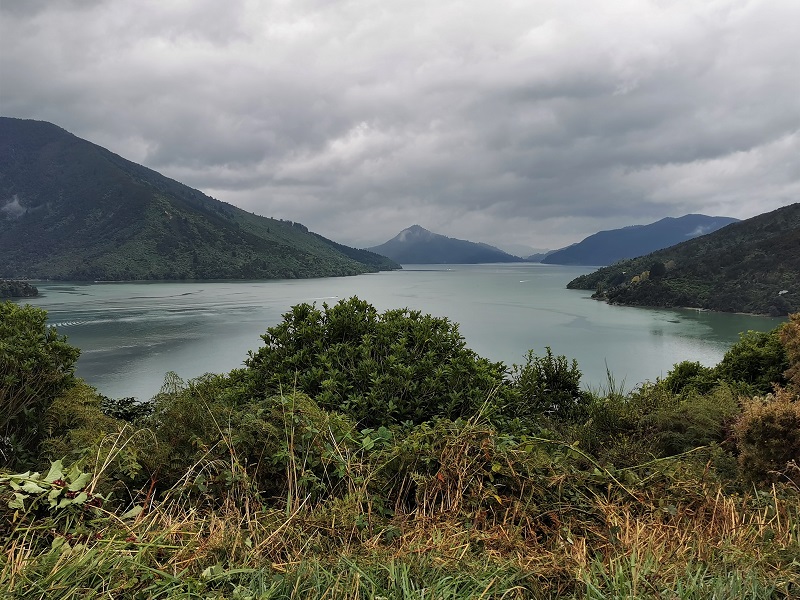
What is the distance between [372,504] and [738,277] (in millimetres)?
67338

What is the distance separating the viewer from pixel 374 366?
4629 mm

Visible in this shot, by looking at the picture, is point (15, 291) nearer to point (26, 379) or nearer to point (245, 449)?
point (26, 379)

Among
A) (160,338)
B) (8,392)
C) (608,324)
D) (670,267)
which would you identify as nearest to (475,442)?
(8,392)

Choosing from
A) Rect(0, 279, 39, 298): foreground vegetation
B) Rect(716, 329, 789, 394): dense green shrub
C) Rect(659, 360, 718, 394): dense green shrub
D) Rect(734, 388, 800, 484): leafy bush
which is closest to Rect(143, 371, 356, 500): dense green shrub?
Rect(734, 388, 800, 484): leafy bush

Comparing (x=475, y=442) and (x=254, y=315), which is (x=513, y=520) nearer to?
(x=475, y=442)

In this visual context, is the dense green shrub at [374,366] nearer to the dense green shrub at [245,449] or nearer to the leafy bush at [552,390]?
the dense green shrub at [245,449]

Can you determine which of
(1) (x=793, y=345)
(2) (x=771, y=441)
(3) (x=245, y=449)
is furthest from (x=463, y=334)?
(3) (x=245, y=449)

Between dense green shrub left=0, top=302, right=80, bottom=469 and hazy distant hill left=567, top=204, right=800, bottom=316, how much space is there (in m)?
53.4

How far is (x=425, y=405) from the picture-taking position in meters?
4.50

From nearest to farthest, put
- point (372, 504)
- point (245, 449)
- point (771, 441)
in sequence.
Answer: point (372, 504) < point (245, 449) < point (771, 441)

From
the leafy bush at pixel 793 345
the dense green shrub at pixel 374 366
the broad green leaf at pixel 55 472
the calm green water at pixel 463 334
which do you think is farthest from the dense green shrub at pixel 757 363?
the broad green leaf at pixel 55 472

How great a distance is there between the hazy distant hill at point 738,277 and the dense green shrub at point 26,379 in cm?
5341

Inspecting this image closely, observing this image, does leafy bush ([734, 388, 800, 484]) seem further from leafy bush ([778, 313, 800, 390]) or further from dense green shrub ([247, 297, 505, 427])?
leafy bush ([778, 313, 800, 390])

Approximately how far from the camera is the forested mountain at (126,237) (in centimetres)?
10929
